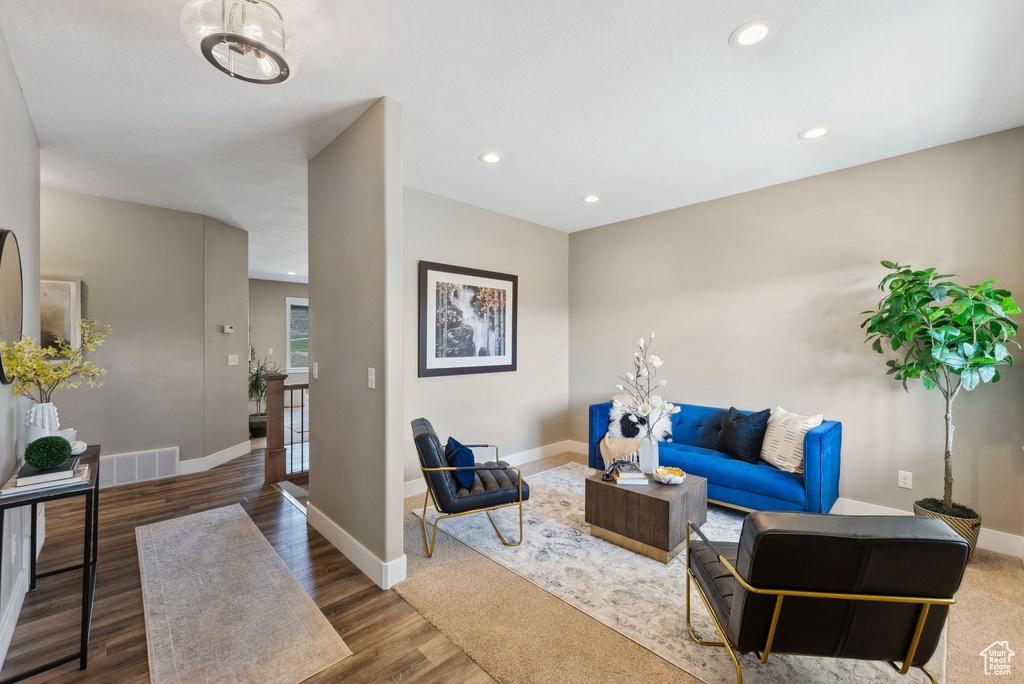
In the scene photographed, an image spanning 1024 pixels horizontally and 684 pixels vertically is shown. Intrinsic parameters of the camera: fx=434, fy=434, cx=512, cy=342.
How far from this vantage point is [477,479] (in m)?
3.11

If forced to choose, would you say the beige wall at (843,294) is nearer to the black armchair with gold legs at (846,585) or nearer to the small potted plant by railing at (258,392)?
the black armchair with gold legs at (846,585)

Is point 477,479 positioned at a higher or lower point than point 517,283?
lower

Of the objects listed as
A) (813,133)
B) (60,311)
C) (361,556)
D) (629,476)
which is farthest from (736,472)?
(60,311)

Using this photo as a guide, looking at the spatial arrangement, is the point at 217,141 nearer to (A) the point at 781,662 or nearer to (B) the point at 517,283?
(B) the point at 517,283

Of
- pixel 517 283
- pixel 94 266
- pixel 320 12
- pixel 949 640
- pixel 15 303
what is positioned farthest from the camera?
pixel 517 283

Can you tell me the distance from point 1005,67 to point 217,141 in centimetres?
464

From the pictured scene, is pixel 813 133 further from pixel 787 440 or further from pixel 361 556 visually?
pixel 361 556

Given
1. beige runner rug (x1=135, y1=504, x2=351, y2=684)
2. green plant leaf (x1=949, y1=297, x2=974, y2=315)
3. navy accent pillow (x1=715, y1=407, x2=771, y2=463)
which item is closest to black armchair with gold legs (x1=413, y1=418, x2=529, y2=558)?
beige runner rug (x1=135, y1=504, x2=351, y2=684)

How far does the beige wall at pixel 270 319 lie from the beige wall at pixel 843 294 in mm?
7672

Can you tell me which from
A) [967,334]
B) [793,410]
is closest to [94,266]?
[793,410]

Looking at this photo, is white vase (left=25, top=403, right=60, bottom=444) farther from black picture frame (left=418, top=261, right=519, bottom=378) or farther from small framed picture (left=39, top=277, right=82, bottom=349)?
black picture frame (left=418, top=261, right=519, bottom=378)

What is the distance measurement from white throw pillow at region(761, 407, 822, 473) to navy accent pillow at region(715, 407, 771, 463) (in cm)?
5

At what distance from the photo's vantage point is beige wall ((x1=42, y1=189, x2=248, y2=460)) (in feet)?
13.4

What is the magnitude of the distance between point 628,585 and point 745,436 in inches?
69.6
